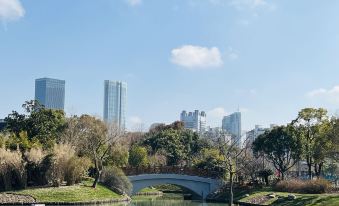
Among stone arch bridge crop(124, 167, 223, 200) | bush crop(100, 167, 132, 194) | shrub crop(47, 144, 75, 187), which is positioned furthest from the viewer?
stone arch bridge crop(124, 167, 223, 200)

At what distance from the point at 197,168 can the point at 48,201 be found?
23197mm

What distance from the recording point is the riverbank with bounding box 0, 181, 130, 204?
126ft

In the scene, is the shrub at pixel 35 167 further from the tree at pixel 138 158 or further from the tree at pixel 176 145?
the tree at pixel 176 145

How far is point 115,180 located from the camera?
47.4 m

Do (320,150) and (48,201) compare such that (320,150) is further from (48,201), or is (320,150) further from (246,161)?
(48,201)

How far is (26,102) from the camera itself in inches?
2108

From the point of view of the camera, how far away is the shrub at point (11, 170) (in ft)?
134

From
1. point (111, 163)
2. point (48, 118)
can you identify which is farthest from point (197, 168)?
point (48, 118)

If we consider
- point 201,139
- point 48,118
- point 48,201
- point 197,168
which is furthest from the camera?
point 201,139

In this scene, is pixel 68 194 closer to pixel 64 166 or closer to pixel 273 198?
pixel 64 166

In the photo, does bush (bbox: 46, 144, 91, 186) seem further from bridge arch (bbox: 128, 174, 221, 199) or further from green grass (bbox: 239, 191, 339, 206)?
green grass (bbox: 239, 191, 339, 206)

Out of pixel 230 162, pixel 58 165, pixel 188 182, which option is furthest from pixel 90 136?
pixel 230 162

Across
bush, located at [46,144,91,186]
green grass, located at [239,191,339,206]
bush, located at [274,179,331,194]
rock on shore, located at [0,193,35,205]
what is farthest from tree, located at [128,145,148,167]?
rock on shore, located at [0,193,35,205]

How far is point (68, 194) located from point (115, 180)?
8061 mm
